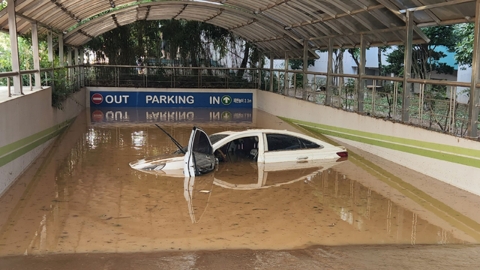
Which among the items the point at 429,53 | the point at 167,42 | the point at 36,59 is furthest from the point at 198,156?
the point at 167,42

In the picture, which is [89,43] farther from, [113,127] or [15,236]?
[15,236]

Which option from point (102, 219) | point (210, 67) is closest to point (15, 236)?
point (102, 219)

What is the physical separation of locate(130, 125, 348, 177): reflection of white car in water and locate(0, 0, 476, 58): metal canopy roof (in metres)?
3.67

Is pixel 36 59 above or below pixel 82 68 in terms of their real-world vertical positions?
above

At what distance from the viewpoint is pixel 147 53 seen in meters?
31.9

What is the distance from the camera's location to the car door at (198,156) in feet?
33.4

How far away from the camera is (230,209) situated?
27.0ft

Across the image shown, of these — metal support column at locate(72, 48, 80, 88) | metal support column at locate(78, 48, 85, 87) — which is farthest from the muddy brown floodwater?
metal support column at locate(78, 48, 85, 87)

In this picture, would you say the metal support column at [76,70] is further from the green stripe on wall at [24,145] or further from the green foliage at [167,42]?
the green stripe on wall at [24,145]

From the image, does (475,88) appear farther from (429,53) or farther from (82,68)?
(82,68)

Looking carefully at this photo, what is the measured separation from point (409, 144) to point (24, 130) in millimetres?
8384

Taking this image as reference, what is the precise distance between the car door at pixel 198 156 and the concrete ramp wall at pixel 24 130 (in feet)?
10.8

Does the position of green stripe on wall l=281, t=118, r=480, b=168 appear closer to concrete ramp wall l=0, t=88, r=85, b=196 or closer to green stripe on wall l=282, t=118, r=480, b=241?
green stripe on wall l=282, t=118, r=480, b=241

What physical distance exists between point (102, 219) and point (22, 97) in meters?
4.70
